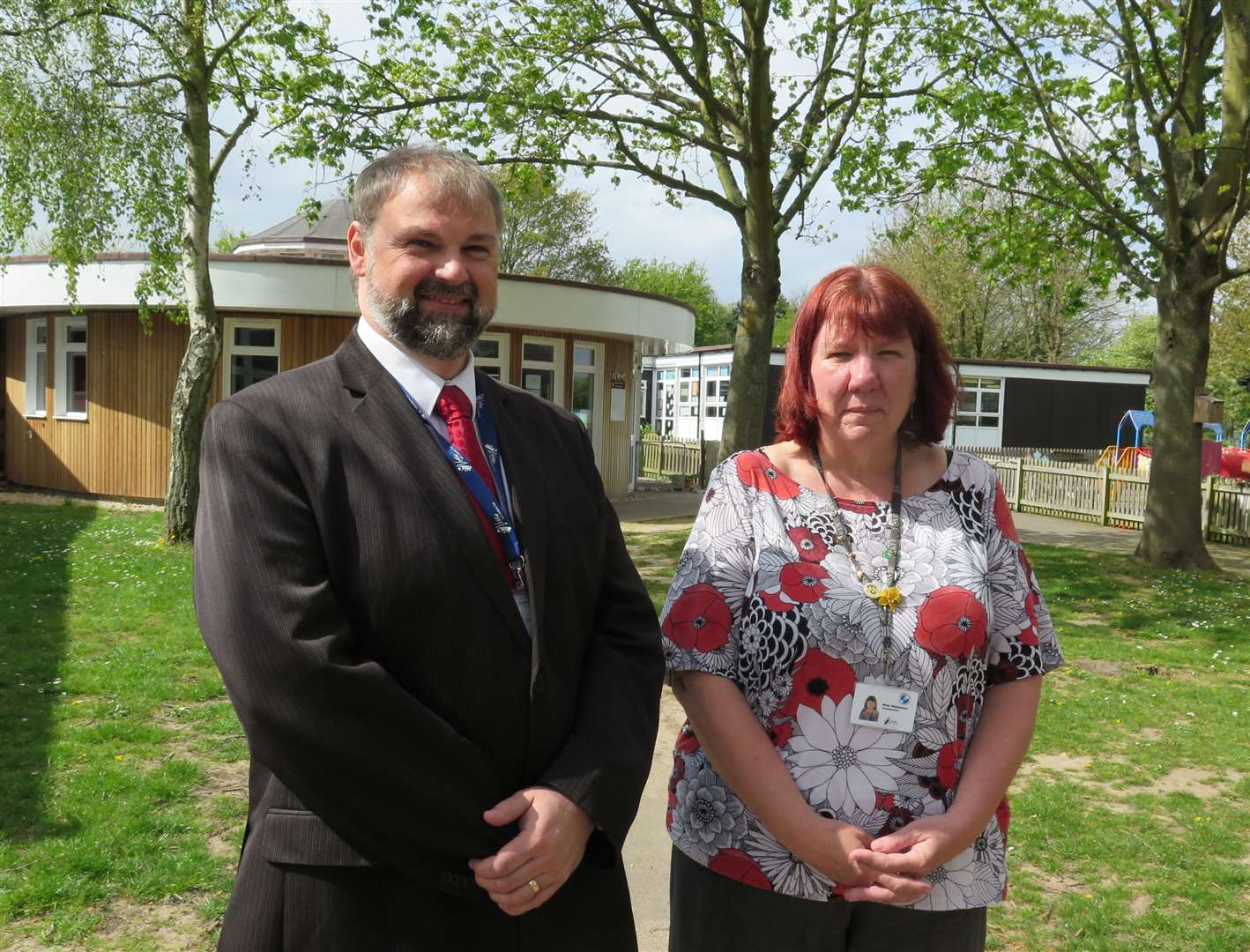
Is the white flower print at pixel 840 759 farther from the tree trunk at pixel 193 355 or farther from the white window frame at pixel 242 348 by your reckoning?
the white window frame at pixel 242 348

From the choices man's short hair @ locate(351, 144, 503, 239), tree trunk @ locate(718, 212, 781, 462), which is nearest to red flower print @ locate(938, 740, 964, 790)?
man's short hair @ locate(351, 144, 503, 239)

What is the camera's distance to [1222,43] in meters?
14.1

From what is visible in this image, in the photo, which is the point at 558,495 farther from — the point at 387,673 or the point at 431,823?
the point at 431,823

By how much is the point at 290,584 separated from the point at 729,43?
13.7 meters

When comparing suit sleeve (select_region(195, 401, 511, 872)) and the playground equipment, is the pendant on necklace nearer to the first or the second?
suit sleeve (select_region(195, 401, 511, 872))

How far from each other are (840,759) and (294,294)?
17.1 meters

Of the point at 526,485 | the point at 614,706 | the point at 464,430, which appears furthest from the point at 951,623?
the point at 464,430

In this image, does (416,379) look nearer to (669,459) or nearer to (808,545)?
(808,545)

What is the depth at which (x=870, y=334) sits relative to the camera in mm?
2543

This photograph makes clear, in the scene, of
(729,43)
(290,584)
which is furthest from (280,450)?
(729,43)

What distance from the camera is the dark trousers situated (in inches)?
91.9

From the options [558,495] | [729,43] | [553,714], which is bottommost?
[553,714]

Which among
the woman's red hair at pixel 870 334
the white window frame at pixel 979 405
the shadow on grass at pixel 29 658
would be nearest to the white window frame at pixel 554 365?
the shadow on grass at pixel 29 658

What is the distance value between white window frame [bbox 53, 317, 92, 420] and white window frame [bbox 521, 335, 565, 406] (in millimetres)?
8107
